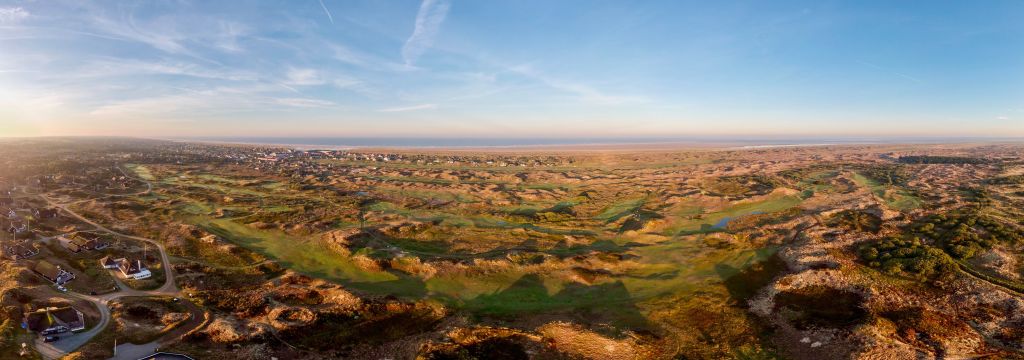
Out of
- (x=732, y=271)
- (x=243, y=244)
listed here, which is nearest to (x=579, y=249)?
(x=732, y=271)

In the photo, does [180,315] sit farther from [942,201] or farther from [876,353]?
[942,201]

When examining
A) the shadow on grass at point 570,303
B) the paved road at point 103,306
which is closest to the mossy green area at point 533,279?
the shadow on grass at point 570,303

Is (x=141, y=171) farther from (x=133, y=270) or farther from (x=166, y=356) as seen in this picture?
(x=166, y=356)

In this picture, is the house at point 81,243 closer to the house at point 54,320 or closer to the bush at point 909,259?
the house at point 54,320

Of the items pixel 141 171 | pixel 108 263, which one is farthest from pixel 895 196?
pixel 141 171

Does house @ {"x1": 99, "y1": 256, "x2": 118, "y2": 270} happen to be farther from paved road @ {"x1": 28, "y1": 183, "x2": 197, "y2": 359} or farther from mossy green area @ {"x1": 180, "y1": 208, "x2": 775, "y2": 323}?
mossy green area @ {"x1": 180, "y1": 208, "x2": 775, "y2": 323}
